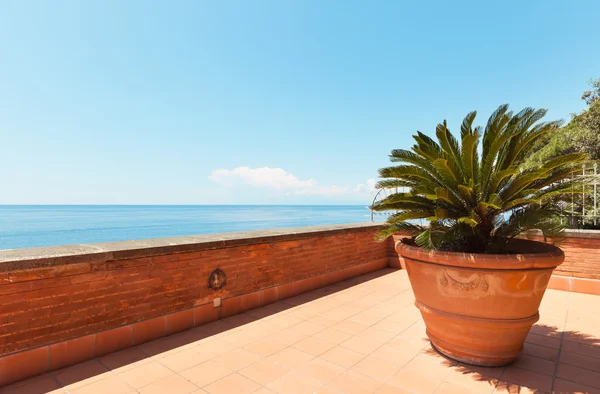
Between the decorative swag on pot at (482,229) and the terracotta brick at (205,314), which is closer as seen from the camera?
the decorative swag on pot at (482,229)

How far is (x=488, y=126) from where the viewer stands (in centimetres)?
312

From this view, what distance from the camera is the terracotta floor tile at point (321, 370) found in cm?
262

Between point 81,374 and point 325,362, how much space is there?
2.33 metres

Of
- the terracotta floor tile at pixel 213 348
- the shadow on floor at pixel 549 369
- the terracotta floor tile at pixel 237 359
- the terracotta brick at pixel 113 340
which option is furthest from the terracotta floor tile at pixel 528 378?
the terracotta brick at pixel 113 340

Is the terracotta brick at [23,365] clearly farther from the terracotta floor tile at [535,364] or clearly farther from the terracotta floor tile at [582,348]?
the terracotta floor tile at [582,348]

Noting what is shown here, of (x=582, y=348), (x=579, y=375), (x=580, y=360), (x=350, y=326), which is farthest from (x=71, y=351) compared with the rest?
(x=582, y=348)

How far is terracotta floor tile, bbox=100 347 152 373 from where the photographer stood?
9.15 ft

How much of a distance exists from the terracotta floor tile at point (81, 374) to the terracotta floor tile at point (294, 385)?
62.8 inches

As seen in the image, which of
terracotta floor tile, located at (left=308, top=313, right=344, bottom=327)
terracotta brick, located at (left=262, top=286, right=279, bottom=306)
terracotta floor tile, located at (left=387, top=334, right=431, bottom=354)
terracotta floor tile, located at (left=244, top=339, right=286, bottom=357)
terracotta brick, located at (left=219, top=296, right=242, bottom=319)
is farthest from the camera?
terracotta brick, located at (left=262, top=286, right=279, bottom=306)

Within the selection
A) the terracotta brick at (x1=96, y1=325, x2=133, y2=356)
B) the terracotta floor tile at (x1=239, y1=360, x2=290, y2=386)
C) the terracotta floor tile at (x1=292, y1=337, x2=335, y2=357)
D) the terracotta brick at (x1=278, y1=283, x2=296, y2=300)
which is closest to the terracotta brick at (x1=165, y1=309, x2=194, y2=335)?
the terracotta brick at (x1=96, y1=325, x2=133, y2=356)

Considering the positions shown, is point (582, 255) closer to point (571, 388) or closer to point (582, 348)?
point (582, 348)

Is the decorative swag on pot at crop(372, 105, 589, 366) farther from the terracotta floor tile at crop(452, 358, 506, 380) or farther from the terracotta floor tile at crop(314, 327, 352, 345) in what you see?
the terracotta floor tile at crop(314, 327, 352, 345)

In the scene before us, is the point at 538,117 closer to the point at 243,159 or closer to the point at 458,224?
the point at 458,224

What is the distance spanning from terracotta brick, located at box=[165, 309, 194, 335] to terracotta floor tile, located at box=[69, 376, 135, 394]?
3.26 feet
